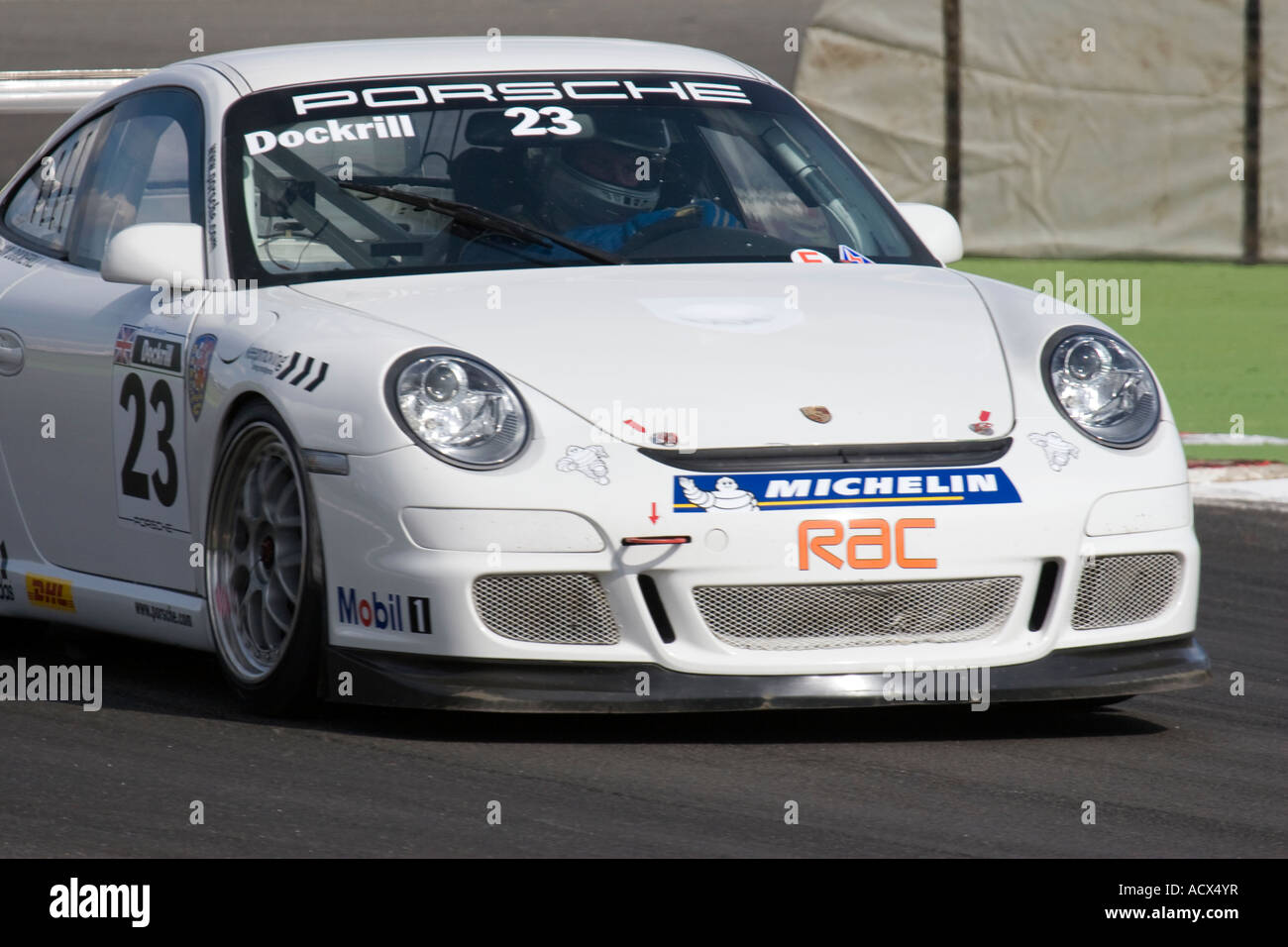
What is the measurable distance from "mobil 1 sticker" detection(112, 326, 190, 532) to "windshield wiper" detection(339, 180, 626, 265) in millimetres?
594

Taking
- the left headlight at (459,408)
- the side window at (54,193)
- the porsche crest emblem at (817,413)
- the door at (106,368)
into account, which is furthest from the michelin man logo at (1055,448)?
the side window at (54,193)

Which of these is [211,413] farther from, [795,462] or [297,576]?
[795,462]

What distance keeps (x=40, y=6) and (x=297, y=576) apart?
2116 cm

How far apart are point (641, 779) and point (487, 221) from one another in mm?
1593

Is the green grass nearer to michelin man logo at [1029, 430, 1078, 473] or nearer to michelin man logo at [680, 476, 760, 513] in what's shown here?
michelin man logo at [1029, 430, 1078, 473]

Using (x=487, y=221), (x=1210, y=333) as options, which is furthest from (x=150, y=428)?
(x=1210, y=333)

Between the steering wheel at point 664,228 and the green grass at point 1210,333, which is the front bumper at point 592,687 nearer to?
the steering wheel at point 664,228

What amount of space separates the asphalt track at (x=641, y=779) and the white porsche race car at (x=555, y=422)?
142mm

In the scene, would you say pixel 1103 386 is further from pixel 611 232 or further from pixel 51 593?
pixel 51 593

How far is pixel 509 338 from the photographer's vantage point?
16.3 ft

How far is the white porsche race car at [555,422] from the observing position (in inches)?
187

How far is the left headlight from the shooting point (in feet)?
15.6

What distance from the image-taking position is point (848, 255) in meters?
5.83

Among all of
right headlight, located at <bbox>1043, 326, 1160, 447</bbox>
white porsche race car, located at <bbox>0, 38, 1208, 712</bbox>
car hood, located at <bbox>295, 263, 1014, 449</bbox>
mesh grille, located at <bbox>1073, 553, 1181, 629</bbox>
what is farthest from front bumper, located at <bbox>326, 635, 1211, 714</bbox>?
right headlight, located at <bbox>1043, 326, 1160, 447</bbox>
